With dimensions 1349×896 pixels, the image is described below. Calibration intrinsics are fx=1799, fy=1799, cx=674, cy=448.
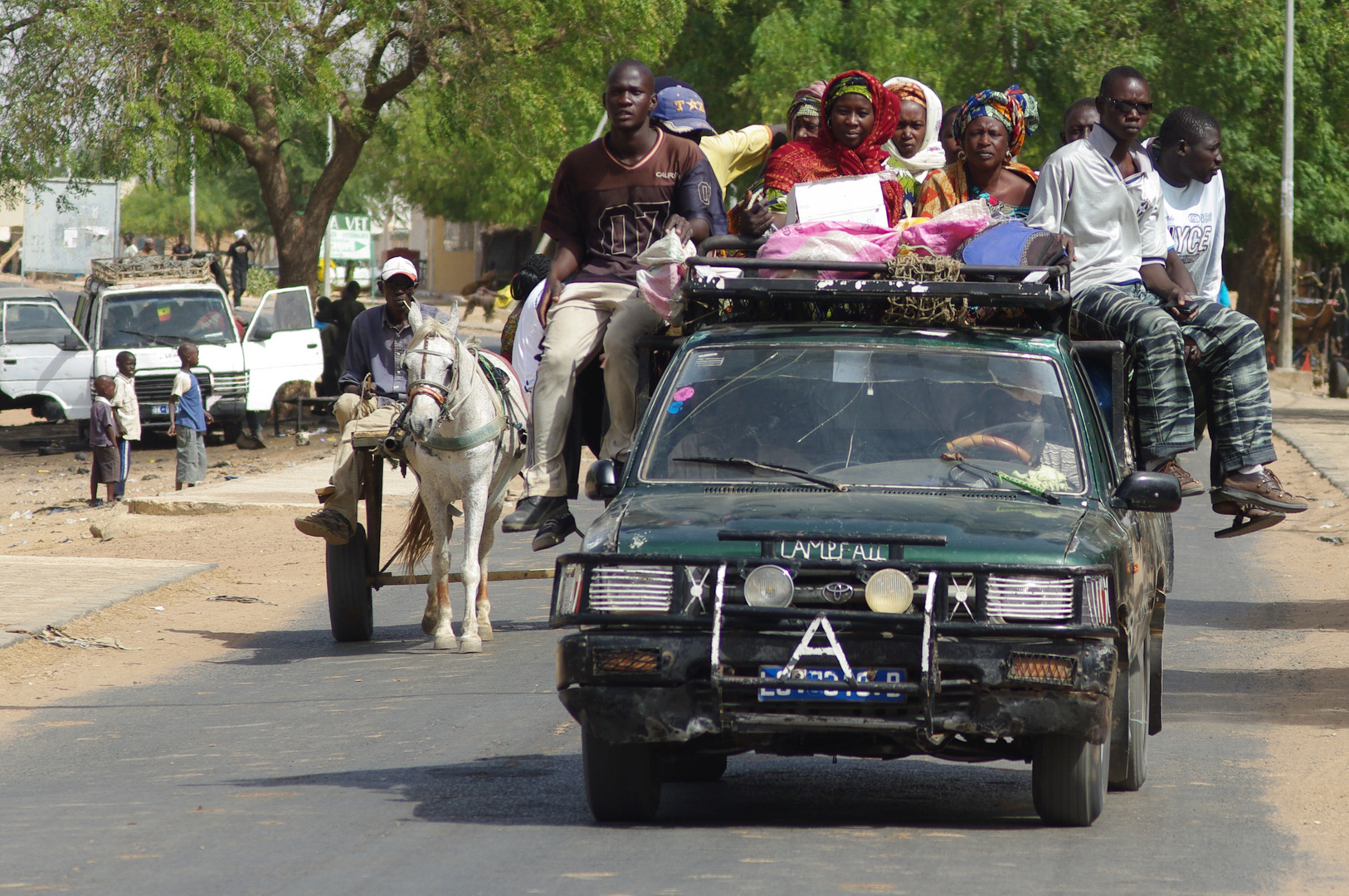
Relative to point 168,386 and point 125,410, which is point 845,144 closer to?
point 125,410

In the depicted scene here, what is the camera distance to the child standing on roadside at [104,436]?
19875 mm

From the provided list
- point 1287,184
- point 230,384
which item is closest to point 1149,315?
point 230,384

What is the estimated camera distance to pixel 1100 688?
535 centimetres

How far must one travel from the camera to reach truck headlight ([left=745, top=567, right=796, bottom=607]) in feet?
17.8

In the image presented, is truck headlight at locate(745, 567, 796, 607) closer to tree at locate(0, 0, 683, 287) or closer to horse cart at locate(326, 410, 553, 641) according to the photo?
horse cart at locate(326, 410, 553, 641)

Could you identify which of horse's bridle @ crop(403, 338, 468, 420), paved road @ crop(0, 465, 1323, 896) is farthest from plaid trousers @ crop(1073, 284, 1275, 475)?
horse's bridle @ crop(403, 338, 468, 420)

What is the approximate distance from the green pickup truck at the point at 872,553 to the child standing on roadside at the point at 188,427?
1518 cm

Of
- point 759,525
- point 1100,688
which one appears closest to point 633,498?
point 759,525

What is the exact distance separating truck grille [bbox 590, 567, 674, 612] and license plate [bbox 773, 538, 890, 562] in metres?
0.37

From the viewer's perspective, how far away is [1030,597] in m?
5.38

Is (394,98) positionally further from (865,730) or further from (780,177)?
(865,730)

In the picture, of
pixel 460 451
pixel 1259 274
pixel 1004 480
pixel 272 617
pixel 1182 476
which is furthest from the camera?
pixel 1259 274

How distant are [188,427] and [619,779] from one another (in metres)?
16.1

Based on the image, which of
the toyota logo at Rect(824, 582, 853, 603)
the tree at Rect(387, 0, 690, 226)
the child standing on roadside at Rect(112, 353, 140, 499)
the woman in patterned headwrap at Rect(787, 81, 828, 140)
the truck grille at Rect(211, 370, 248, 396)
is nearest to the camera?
the toyota logo at Rect(824, 582, 853, 603)
